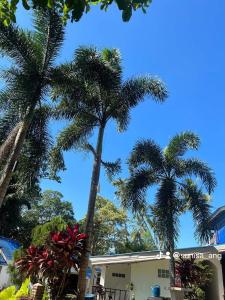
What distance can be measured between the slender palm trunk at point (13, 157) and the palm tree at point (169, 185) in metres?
6.60

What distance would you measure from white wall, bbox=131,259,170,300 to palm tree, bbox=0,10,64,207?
10851 millimetres

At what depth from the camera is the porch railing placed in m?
18.6

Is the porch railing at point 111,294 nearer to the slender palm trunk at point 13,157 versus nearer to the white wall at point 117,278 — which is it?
the white wall at point 117,278

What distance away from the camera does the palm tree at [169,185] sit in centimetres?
1520

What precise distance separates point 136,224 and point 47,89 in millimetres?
31878

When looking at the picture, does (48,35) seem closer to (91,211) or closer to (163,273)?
(91,211)

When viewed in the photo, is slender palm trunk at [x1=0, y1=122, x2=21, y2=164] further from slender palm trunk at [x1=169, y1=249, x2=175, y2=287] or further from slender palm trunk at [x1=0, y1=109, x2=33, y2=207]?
slender palm trunk at [x1=169, y1=249, x2=175, y2=287]

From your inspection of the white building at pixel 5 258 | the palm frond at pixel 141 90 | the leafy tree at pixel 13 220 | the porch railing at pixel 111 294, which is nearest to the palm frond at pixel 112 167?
the palm frond at pixel 141 90

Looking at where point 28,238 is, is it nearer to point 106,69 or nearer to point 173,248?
point 173,248

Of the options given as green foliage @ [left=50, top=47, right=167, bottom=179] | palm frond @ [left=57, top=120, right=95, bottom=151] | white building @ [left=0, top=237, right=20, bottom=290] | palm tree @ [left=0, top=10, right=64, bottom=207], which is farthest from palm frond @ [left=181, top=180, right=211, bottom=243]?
white building @ [left=0, top=237, right=20, bottom=290]

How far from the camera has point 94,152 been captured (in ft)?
47.8

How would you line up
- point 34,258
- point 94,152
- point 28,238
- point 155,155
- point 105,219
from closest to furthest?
point 34,258
point 94,152
point 155,155
point 28,238
point 105,219

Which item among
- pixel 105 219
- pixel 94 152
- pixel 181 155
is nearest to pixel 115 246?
pixel 105 219

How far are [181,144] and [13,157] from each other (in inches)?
363
